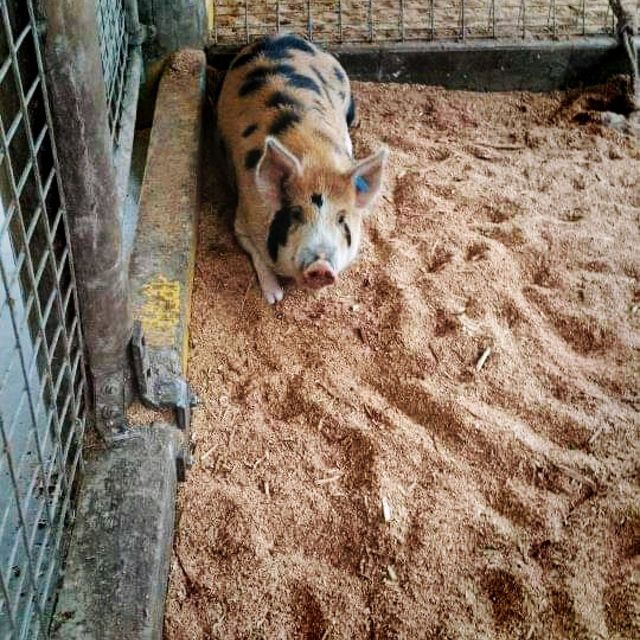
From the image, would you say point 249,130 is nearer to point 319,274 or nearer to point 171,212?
point 171,212

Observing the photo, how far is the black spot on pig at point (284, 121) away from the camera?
4492 mm

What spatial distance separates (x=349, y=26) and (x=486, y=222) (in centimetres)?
213

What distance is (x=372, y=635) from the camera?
273 centimetres

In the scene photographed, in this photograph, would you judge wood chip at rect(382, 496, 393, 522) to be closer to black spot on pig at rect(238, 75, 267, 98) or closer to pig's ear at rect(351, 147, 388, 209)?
pig's ear at rect(351, 147, 388, 209)

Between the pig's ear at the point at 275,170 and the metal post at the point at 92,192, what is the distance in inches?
53.9

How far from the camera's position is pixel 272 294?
4152 mm

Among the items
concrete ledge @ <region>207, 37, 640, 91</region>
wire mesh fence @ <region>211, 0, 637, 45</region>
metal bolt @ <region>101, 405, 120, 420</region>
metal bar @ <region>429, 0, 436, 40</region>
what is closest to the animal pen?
metal bolt @ <region>101, 405, 120, 420</region>

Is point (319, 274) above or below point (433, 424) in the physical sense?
above

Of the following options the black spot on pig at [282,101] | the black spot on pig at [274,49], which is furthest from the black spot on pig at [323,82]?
the black spot on pig at [282,101]

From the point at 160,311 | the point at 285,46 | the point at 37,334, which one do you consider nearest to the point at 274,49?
the point at 285,46

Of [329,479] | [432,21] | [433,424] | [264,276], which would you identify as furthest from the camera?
[432,21]

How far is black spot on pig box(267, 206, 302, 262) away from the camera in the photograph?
4.14m

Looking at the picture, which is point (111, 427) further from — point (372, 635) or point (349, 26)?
point (349, 26)

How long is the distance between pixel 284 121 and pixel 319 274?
0.95m
